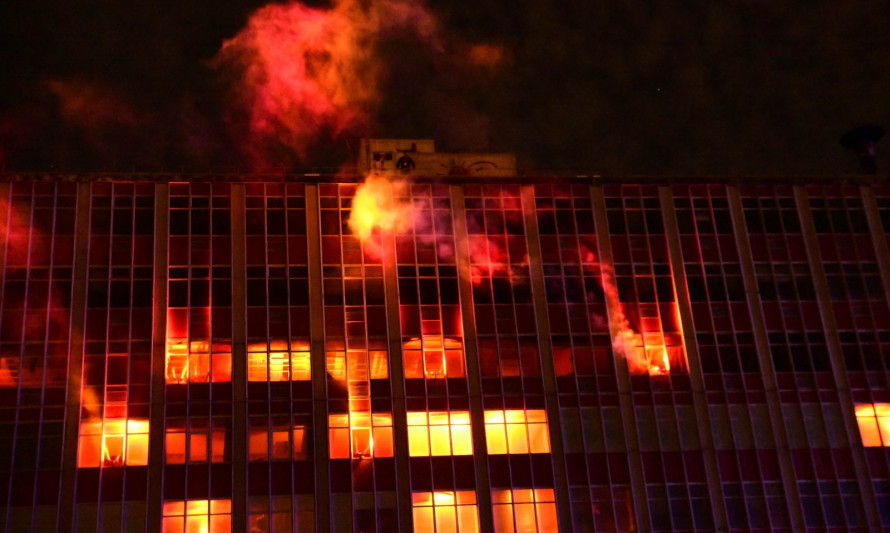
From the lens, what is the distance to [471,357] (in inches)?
2063

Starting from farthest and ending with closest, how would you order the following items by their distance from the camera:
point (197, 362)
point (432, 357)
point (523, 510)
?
point (432, 357), point (197, 362), point (523, 510)

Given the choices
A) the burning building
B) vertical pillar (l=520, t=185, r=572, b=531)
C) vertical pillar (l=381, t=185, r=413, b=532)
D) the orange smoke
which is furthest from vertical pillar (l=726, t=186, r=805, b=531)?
vertical pillar (l=381, t=185, r=413, b=532)

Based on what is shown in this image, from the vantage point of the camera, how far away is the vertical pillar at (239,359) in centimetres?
4850

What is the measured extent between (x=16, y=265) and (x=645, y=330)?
33984 millimetres

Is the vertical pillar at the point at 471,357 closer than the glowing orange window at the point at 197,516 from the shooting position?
No

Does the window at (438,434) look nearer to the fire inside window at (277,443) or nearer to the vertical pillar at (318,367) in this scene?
the vertical pillar at (318,367)

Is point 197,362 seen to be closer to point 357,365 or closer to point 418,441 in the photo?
point 357,365

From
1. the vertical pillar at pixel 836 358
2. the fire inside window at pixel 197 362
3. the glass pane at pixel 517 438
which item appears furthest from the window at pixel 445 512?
the vertical pillar at pixel 836 358

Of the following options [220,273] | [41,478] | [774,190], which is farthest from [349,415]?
[774,190]

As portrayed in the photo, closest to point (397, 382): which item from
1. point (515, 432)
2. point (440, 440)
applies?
point (440, 440)

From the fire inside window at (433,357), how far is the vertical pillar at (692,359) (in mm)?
12693

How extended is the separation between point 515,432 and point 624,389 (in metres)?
6.48

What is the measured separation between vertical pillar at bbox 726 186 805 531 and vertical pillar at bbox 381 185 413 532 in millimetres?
19852

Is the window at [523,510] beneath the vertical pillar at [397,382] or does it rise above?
beneath
